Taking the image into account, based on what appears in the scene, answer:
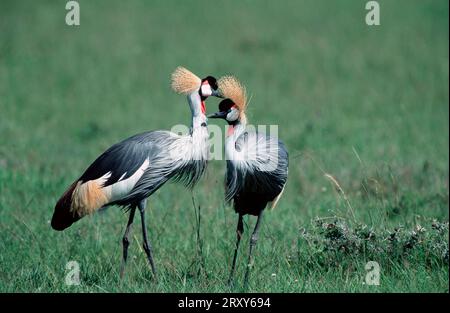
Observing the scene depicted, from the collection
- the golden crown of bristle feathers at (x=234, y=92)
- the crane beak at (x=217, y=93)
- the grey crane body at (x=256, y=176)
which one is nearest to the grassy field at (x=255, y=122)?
the grey crane body at (x=256, y=176)

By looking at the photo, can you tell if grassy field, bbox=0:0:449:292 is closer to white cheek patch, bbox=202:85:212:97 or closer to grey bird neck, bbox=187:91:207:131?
grey bird neck, bbox=187:91:207:131

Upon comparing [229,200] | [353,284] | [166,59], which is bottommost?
[353,284]

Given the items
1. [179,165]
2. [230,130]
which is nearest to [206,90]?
[230,130]

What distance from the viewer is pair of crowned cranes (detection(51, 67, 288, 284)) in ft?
16.4

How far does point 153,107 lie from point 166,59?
1.61 m

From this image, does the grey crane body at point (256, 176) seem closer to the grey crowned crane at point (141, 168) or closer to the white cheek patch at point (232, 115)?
the white cheek patch at point (232, 115)

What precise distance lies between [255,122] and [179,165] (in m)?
4.77

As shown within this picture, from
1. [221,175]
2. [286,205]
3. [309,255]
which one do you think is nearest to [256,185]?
[309,255]

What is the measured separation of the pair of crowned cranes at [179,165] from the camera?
5.00 m

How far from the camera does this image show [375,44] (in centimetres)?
1265

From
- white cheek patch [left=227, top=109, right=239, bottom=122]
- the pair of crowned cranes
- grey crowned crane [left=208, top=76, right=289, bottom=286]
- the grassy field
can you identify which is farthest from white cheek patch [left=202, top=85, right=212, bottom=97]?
the grassy field

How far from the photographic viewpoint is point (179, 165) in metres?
5.07

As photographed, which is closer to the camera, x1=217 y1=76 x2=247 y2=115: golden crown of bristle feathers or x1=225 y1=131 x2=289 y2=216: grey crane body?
x1=225 y1=131 x2=289 y2=216: grey crane body

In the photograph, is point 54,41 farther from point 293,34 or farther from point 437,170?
point 437,170
